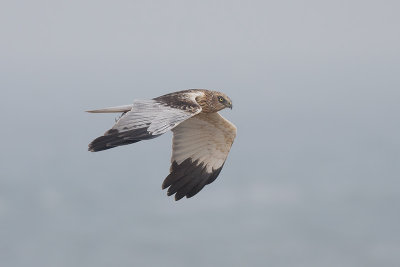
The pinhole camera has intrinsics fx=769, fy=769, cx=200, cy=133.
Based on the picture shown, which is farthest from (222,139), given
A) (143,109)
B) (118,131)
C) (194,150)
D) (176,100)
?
(118,131)

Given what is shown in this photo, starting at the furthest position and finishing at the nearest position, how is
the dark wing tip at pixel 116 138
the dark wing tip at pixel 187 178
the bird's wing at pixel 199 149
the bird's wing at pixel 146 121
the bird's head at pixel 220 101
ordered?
the bird's wing at pixel 199 149, the dark wing tip at pixel 187 178, the bird's head at pixel 220 101, the bird's wing at pixel 146 121, the dark wing tip at pixel 116 138

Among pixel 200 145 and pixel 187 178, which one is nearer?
pixel 187 178

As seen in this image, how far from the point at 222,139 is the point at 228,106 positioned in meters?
0.87

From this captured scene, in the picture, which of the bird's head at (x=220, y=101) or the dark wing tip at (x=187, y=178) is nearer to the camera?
the bird's head at (x=220, y=101)

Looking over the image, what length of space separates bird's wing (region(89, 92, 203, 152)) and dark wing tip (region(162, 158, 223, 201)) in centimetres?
275

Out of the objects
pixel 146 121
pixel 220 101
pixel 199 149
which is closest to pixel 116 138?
pixel 146 121

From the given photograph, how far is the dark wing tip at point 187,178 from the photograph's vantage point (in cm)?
1570

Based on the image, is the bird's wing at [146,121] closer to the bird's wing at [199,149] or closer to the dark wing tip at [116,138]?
the dark wing tip at [116,138]

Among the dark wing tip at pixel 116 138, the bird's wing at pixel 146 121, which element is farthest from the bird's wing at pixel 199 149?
the dark wing tip at pixel 116 138

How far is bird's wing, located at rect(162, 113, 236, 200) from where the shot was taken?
1584cm

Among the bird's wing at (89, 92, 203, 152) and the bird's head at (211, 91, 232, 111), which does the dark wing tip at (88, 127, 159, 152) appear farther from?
the bird's head at (211, 91, 232, 111)

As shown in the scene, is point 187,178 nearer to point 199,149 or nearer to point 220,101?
point 199,149

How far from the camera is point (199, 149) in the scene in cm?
1612

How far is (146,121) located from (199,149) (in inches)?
185
